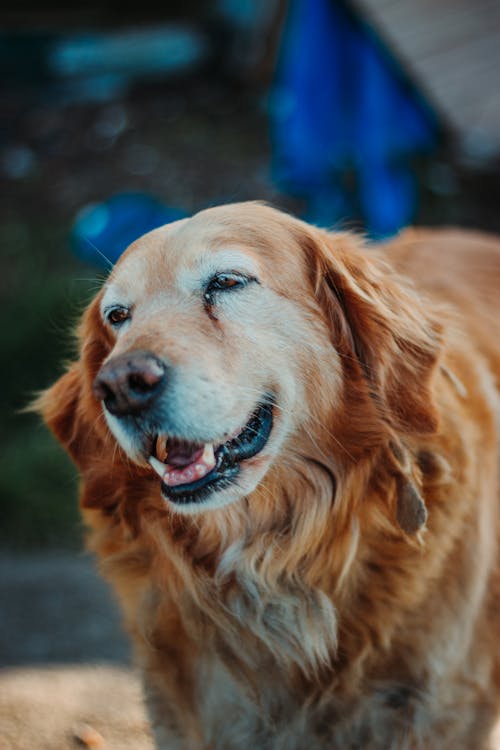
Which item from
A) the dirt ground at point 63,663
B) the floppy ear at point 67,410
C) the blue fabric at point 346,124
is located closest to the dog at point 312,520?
the floppy ear at point 67,410

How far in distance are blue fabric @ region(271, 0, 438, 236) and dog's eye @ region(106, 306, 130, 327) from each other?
129 inches

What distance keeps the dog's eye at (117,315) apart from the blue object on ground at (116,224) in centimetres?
292

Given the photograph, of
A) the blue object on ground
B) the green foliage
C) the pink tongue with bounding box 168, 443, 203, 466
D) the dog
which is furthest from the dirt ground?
the blue object on ground

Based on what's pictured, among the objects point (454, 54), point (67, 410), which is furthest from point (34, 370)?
point (454, 54)

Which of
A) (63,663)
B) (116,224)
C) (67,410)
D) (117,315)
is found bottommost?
(63,663)

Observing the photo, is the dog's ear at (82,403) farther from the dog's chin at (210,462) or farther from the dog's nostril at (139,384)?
the dog's nostril at (139,384)

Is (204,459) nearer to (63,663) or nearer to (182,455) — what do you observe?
(182,455)

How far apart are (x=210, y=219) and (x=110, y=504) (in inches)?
33.8

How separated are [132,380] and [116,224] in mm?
3673

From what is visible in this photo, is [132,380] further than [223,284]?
No

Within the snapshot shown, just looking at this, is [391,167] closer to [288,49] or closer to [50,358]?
[288,49]

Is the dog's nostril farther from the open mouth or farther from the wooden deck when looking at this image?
the wooden deck

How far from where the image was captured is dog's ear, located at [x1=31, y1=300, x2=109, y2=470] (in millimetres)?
2377

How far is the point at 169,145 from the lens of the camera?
709 cm
